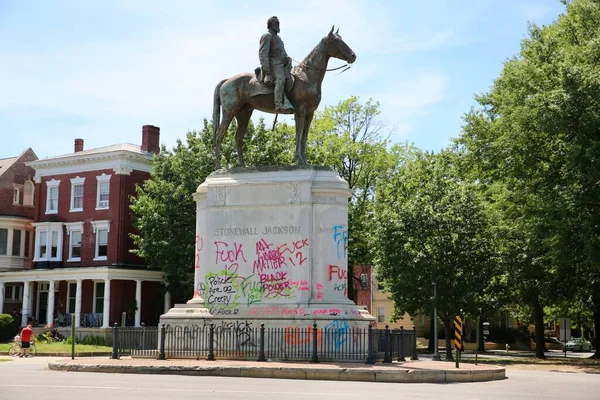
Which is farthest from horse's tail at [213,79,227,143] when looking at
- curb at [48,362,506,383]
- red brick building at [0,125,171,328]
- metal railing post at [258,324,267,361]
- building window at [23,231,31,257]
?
building window at [23,231,31,257]

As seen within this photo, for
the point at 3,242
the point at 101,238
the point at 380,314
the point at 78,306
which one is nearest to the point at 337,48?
the point at 78,306

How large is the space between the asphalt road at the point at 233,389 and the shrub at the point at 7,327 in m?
32.5

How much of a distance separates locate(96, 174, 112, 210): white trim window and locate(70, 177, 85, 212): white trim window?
5.60 ft

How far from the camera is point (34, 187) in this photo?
62.4 m

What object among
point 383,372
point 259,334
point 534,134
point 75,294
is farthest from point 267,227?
point 75,294

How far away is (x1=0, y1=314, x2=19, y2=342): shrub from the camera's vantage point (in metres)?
49.9

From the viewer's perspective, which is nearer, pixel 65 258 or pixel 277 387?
pixel 277 387

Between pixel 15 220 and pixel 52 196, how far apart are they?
376cm

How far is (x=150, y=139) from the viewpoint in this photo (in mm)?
59125

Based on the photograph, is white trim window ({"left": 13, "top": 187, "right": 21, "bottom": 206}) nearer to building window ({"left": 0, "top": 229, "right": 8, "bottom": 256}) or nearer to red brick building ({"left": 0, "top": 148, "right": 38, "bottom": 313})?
red brick building ({"left": 0, "top": 148, "right": 38, "bottom": 313})

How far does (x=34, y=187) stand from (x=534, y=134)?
4078 centimetres

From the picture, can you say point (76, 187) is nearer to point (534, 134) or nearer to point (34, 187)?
point (34, 187)

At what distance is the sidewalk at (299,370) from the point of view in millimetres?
18578

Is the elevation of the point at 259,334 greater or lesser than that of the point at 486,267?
lesser
